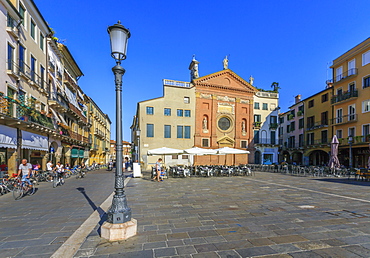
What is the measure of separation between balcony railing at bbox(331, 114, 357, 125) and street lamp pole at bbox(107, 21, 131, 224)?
30.2 m

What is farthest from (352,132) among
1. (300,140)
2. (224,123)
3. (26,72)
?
(26,72)

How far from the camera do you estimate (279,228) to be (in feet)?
16.0

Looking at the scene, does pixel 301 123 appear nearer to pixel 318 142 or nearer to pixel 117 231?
pixel 318 142

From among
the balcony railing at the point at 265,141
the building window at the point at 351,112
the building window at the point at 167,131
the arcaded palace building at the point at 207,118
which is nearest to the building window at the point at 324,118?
the building window at the point at 351,112

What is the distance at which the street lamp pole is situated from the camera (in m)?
4.30

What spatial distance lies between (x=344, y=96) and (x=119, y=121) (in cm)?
3186

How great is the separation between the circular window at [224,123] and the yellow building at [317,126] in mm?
13160

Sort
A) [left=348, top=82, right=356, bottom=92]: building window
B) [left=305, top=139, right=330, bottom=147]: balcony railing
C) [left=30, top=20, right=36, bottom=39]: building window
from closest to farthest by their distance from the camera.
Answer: [left=30, top=20, right=36, bottom=39]: building window, [left=348, top=82, right=356, bottom=92]: building window, [left=305, top=139, right=330, bottom=147]: balcony railing

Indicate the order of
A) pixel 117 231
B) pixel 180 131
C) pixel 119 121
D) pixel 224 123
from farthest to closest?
pixel 224 123 < pixel 180 131 < pixel 119 121 < pixel 117 231

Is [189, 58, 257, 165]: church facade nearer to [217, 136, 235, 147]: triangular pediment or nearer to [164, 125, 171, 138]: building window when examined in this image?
[217, 136, 235, 147]: triangular pediment

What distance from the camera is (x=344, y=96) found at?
2641cm

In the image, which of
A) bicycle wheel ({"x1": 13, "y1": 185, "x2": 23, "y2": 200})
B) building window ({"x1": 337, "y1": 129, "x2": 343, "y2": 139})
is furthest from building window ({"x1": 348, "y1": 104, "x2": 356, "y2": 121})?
bicycle wheel ({"x1": 13, "y1": 185, "x2": 23, "y2": 200})

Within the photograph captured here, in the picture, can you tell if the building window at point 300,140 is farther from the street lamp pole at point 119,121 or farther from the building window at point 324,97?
the street lamp pole at point 119,121

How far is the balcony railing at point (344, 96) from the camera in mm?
25092
